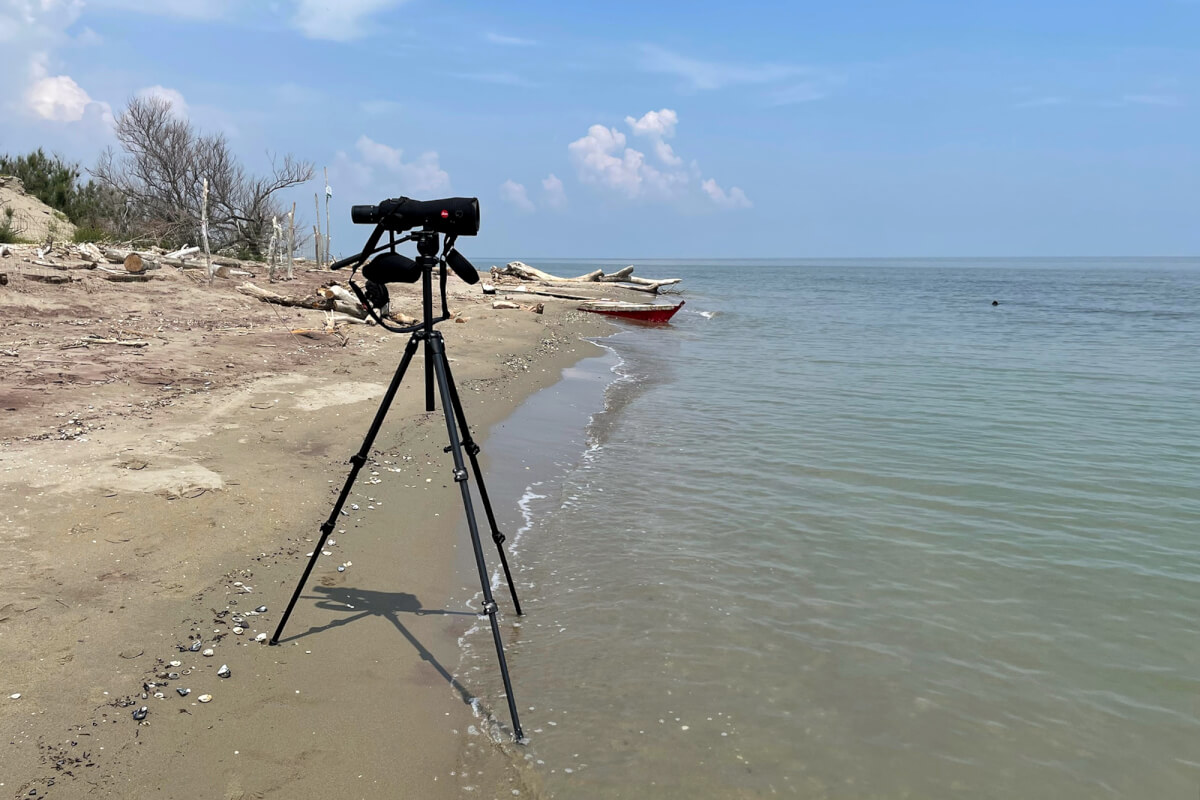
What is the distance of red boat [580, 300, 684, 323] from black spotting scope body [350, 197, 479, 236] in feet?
72.1

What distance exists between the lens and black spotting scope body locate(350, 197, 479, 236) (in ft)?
11.0

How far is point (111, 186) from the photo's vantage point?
26844mm

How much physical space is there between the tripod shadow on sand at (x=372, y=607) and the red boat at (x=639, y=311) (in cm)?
2138

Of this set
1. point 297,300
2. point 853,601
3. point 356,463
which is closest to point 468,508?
point 356,463

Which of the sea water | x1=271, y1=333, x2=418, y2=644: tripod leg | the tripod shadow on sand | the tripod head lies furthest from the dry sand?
the tripod head

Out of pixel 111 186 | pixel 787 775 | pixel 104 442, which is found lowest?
pixel 787 775

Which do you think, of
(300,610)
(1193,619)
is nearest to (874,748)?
(1193,619)

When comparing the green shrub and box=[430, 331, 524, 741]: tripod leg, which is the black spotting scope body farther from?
the green shrub

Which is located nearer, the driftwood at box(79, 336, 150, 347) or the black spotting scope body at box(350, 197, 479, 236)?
the black spotting scope body at box(350, 197, 479, 236)

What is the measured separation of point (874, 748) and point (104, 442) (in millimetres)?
5727

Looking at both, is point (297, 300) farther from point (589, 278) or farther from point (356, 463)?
point (589, 278)

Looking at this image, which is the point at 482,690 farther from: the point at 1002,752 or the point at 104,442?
the point at 104,442

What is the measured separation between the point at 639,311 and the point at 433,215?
74.3 ft

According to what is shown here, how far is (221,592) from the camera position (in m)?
4.08
